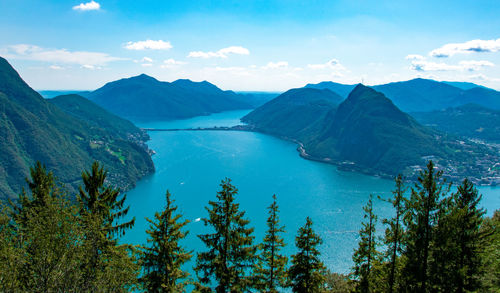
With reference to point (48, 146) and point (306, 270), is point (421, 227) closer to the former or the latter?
point (306, 270)

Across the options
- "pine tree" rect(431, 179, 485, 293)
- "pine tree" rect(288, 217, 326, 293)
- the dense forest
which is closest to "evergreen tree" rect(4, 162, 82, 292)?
the dense forest

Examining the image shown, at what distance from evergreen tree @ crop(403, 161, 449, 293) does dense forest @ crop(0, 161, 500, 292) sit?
5 centimetres

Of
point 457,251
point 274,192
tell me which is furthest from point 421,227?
point 274,192

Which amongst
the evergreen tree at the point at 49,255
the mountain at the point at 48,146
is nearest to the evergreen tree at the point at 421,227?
the evergreen tree at the point at 49,255

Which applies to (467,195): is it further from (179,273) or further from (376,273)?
(179,273)

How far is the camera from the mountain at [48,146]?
109m

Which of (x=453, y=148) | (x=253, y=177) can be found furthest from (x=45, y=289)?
(x=453, y=148)

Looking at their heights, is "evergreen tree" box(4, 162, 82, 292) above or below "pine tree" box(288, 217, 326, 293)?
above

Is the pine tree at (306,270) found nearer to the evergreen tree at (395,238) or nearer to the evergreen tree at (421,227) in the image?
the evergreen tree at (395,238)

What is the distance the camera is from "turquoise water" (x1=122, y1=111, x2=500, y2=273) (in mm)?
82625

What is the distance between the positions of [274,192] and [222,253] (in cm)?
10063

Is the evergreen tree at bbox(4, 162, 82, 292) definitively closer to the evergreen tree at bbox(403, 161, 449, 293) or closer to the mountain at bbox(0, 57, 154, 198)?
the evergreen tree at bbox(403, 161, 449, 293)

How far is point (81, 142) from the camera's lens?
152125 mm

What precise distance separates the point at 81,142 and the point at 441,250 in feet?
532
